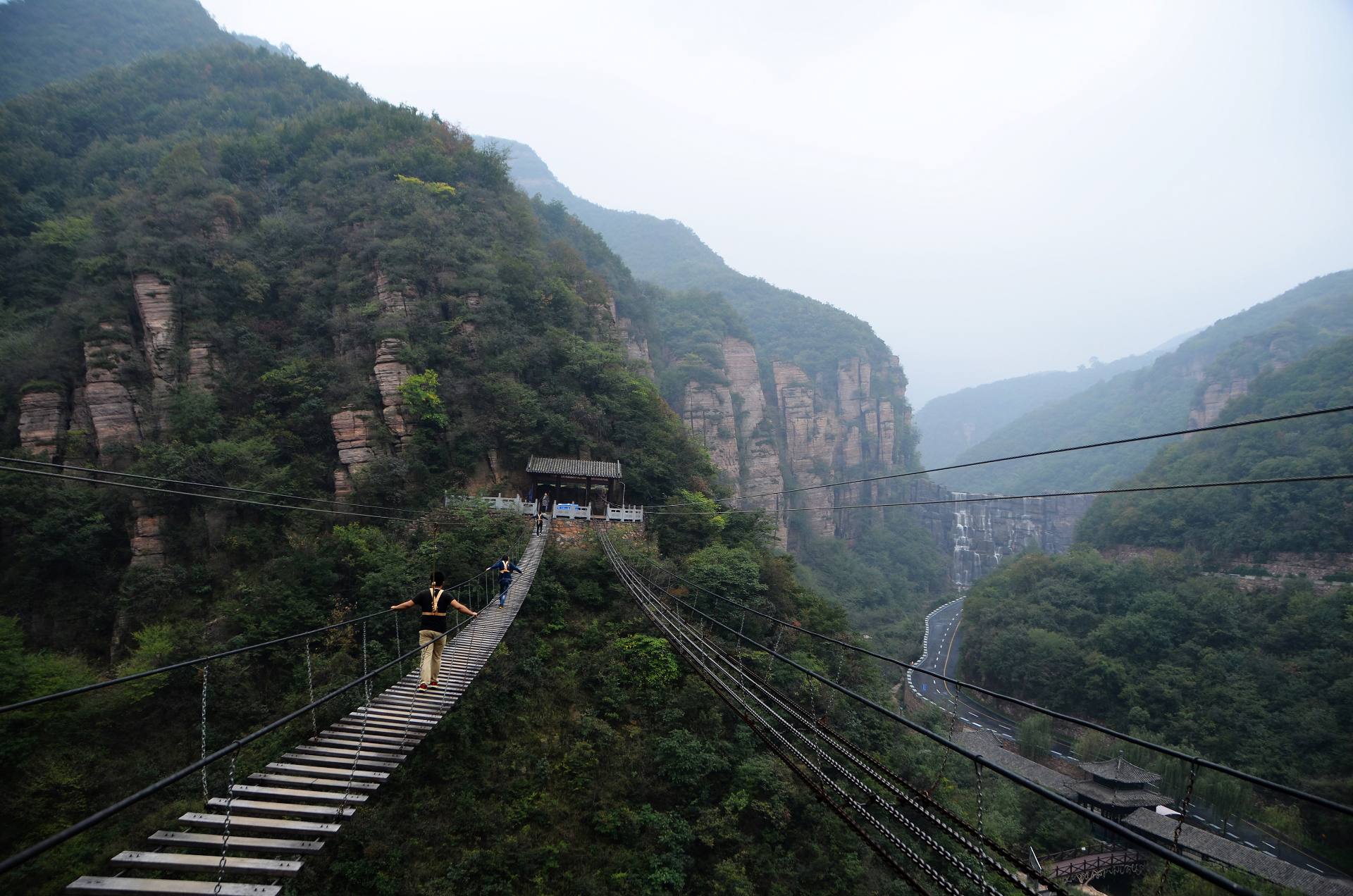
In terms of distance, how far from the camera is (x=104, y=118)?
93.4 feet

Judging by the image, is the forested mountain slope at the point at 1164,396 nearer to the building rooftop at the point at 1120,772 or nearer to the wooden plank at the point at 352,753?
the building rooftop at the point at 1120,772

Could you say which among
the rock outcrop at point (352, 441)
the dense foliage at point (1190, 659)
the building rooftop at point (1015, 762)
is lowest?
the building rooftop at point (1015, 762)

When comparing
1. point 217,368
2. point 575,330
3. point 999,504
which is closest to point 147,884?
point 217,368

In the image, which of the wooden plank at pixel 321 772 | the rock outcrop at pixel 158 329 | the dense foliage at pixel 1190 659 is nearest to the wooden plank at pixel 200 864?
the wooden plank at pixel 321 772

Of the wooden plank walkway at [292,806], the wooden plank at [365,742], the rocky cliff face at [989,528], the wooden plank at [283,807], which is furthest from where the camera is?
the rocky cliff face at [989,528]

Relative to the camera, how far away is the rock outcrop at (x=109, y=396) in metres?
16.0

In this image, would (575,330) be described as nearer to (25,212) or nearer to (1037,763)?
(25,212)

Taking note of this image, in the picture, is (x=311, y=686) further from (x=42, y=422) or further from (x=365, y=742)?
(x=42, y=422)

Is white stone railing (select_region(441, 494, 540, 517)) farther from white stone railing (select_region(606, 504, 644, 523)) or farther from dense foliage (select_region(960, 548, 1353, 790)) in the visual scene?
dense foliage (select_region(960, 548, 1353, 790))

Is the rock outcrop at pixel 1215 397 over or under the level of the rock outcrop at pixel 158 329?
under

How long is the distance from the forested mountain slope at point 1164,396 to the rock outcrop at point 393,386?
72839 mm

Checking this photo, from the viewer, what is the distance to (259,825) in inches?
165

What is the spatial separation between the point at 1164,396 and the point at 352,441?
107 metres

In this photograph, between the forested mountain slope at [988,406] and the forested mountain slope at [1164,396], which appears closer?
the forested mountain slope at [1164,396]
